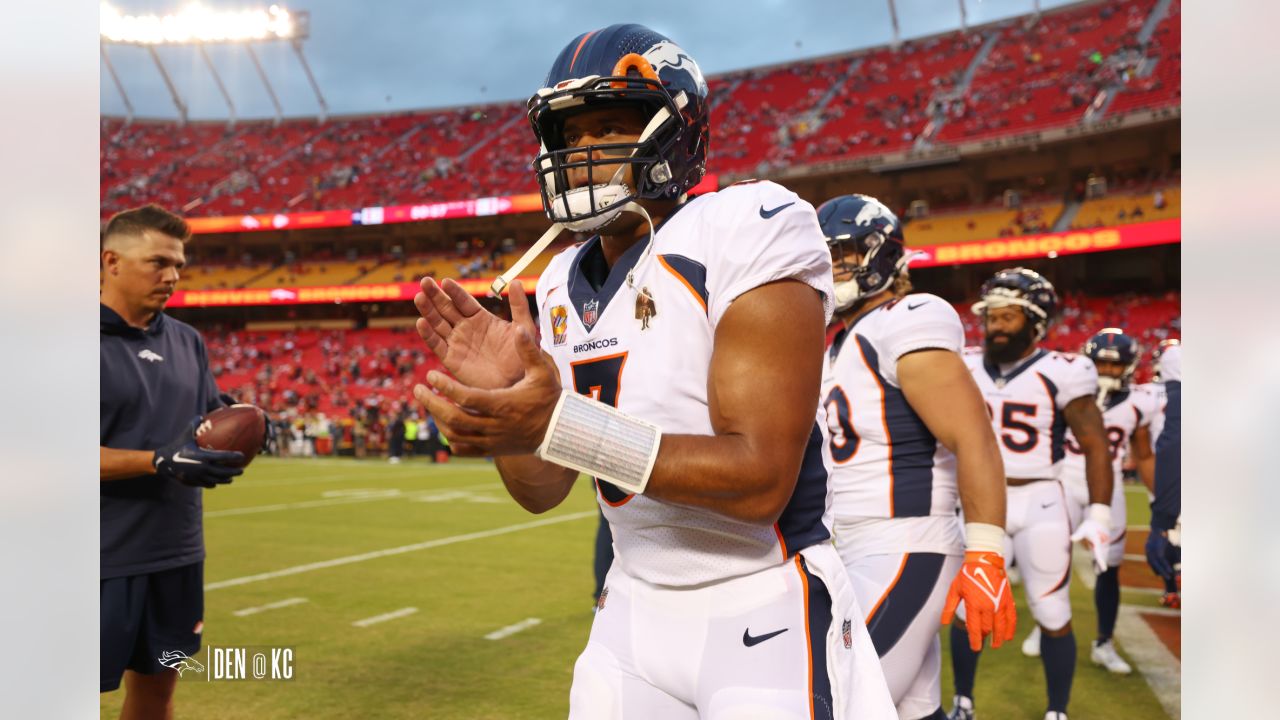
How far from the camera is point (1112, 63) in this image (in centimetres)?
2894

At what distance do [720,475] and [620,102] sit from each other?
0.79 metres

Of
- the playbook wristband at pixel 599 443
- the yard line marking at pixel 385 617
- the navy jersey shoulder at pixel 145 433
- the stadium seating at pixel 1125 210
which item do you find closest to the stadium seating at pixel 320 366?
the stadium seating at pixel 1125 210

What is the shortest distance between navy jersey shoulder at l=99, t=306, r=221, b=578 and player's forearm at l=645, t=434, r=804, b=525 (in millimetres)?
2590

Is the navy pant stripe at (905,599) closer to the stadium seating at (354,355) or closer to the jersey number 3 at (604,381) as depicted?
the jersey number 3 at (604,381)

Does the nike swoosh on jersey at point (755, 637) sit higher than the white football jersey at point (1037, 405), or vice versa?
the white football jersey at point (1037, 405)

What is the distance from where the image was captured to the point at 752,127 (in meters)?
34.9

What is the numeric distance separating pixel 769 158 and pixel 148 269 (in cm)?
3038

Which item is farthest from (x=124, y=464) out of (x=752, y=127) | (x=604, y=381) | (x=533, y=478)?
(x=752, y=127)

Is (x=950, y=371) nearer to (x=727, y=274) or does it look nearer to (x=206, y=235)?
(x=727, y=274)

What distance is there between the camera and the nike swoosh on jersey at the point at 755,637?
160 centimetres

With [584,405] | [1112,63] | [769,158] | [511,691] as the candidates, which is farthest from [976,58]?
[584,405]

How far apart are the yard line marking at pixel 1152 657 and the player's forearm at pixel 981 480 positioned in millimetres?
2367

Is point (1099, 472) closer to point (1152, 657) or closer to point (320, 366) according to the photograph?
point (1152, 657)

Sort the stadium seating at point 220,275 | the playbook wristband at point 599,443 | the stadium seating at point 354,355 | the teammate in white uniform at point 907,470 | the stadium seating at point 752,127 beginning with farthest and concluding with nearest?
the stadium seating at point 220,275 → the stadium seating at point 752,127 → the stadium seating at point 354,355 → the teammate in white uniform at point 907,470 → the playbook wristband at point 599,443
